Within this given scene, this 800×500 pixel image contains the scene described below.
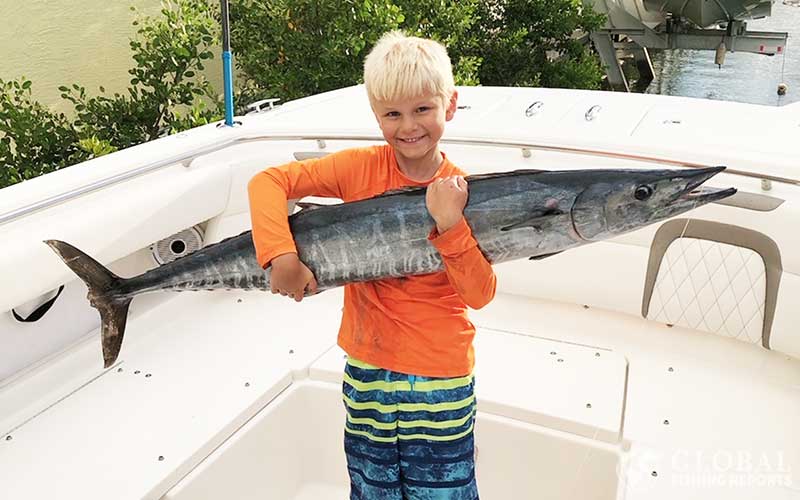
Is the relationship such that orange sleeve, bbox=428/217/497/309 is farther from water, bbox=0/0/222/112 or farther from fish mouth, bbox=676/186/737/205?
water, bbox=0/0/222/112

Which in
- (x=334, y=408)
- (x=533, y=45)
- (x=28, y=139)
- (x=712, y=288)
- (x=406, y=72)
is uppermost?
(x=406, y=72)

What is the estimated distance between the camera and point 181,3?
543cm

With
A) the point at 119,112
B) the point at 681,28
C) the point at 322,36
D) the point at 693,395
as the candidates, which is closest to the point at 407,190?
the point at 693,395

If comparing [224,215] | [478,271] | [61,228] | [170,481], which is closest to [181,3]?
[224,215]


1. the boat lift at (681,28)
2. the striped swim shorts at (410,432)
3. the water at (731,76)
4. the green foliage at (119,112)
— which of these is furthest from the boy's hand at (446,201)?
the water at (731,76)

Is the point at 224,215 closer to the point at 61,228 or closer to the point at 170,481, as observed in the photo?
the point at 61,228

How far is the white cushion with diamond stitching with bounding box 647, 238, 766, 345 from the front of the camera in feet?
7.56

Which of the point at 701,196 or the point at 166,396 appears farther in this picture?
the point at 166,396

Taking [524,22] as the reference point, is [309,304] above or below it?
below

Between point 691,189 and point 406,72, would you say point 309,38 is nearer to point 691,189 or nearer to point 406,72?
point 406,72

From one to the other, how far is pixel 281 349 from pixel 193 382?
312 mm

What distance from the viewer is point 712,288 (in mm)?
2367

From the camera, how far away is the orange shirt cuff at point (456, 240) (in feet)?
4.16

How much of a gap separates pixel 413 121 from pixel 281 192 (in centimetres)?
30
